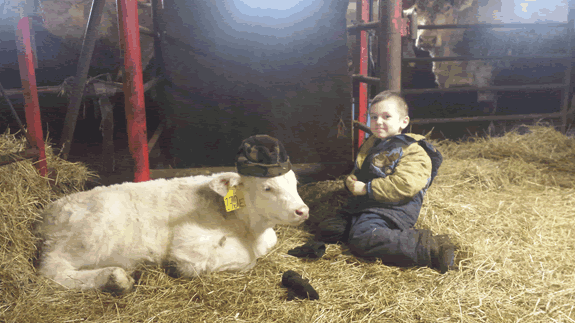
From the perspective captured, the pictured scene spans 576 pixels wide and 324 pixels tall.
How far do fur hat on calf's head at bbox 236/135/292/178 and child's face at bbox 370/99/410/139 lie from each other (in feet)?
2.27

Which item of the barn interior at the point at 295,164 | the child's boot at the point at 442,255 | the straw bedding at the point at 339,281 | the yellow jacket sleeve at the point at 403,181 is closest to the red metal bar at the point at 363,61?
the barn interior at the point at 295,164

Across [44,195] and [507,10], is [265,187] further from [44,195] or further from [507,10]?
[507,10]

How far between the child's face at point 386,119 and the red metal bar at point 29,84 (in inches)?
80.8

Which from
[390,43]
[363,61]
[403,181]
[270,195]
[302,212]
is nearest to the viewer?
[302,212]

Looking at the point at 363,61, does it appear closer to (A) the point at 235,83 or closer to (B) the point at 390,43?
(B) the point at 390,43

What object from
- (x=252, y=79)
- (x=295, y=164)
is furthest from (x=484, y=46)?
(x=295, y=164)

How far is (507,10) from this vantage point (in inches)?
179

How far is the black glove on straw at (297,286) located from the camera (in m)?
1.99

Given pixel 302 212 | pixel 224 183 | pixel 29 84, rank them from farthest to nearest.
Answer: pixel 29 84
pixel 224 183
pixel 302 212

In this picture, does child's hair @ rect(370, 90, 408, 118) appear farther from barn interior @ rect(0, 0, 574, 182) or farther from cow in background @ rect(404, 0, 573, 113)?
cow in background @ rect(404, 0, 573, 113)

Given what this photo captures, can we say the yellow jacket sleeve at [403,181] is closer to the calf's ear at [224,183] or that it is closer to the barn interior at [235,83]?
the calf's ear at [224,183]

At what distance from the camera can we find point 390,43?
3.01 m

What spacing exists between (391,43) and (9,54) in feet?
7.99

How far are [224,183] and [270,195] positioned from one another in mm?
268
